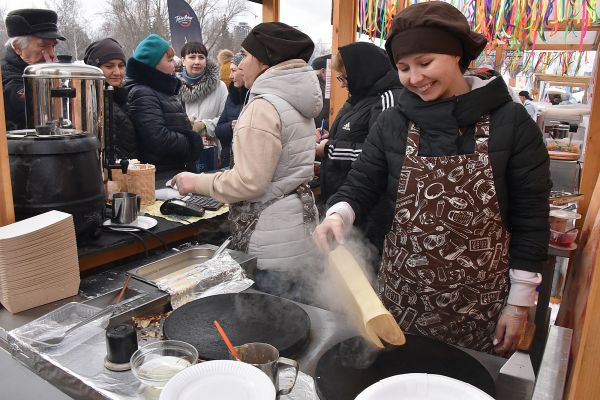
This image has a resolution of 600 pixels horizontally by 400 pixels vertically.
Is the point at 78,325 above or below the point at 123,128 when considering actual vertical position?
below

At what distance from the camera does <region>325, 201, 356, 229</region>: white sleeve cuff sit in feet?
5.31

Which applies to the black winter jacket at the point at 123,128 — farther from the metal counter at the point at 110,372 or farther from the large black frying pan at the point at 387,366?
the large black frying pan at the point at 387,366

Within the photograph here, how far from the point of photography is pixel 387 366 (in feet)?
3.81

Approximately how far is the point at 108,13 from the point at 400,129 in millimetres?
3546

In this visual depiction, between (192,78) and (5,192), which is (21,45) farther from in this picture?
(192,78)

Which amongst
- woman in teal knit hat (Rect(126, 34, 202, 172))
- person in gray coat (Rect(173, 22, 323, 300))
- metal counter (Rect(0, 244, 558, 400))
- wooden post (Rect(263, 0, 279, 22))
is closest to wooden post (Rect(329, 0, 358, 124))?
wooden post (Rect(263, 0, 279, 22))

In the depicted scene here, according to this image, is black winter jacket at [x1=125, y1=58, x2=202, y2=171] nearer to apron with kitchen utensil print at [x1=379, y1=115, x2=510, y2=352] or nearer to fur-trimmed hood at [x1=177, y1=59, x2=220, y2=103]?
fur-trimmed hood at [x1=177, y1=59, x2=220, y2=103]

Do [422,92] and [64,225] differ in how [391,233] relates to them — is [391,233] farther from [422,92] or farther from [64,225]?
[64,225]

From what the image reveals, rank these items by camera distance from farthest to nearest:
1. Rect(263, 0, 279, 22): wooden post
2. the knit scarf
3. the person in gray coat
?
1. the knit scarf
2. Rect(263, 0, 279, 22): wooden post
3. the person in gray coat

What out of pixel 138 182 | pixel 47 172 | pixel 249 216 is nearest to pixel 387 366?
pixel 249 216

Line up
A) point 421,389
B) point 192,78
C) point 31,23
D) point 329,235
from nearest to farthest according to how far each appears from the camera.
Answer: point 421,389
point 329,235
point 31,23
point 192,78

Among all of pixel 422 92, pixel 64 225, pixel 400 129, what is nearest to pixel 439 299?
pixel 400 129

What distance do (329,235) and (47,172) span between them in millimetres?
1088

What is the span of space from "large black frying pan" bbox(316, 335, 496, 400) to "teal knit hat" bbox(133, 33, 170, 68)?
276 cm
